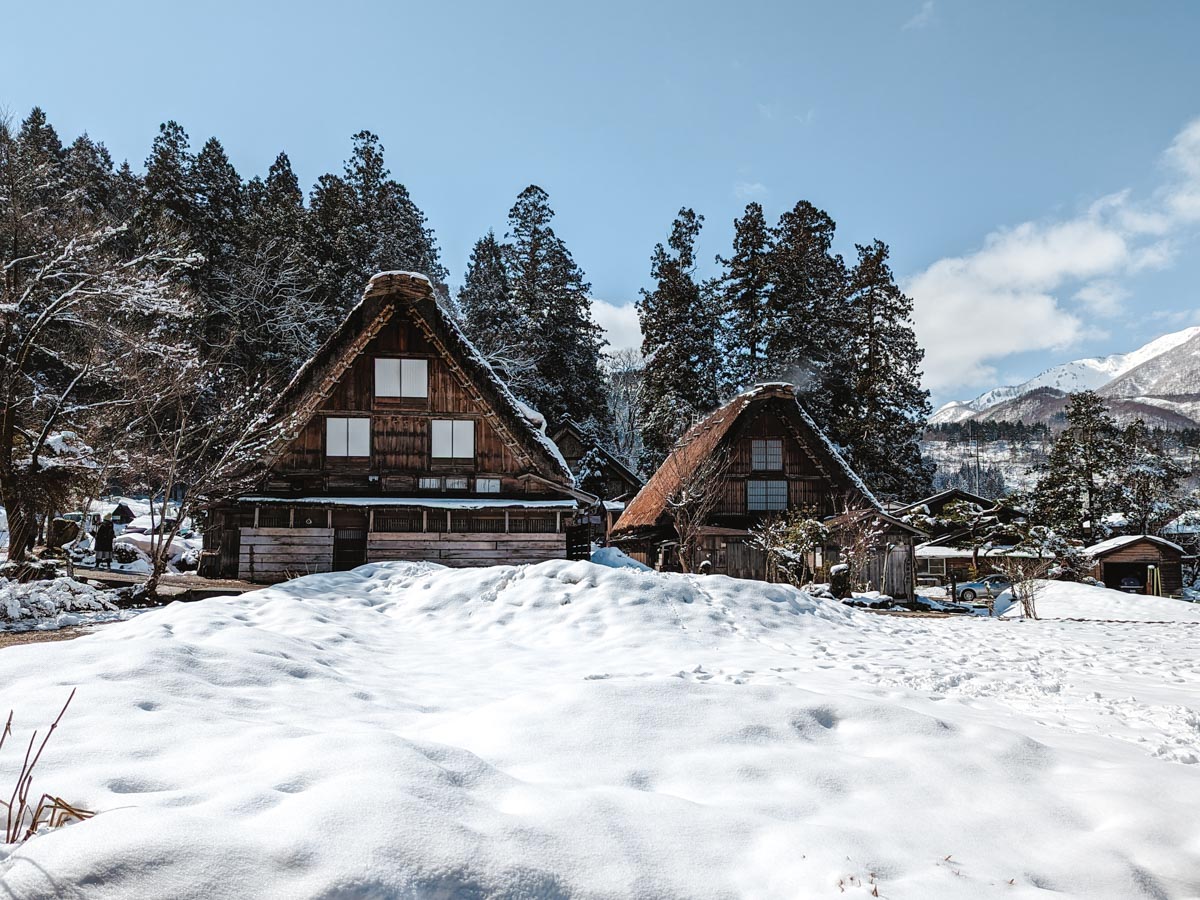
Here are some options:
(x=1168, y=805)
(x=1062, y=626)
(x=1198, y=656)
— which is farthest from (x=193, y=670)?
(x=1062, y=626)

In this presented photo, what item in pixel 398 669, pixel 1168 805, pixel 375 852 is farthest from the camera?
pixel 398 669

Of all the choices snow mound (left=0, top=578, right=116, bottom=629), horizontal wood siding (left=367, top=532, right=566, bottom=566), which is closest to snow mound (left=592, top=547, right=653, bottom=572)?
horizontal wood siding (left=367, top=532, right=566, bottom=566)

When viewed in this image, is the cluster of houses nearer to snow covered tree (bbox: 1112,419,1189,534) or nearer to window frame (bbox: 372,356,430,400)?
window frame (bbox: 372,356,430,400)

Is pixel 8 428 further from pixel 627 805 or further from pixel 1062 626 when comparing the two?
pixel 1062 626

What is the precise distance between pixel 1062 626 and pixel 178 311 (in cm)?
1799

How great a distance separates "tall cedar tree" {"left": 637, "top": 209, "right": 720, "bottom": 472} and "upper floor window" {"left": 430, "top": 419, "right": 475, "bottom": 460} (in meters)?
15.7

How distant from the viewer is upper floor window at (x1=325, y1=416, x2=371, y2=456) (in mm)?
19172

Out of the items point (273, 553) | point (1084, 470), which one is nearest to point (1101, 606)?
point (273, 553)

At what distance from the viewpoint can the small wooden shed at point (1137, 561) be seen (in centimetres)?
3039

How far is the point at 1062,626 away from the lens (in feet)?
40.6

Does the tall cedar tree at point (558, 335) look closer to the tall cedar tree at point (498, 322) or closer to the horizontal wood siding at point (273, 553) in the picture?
the tall cedar tree at point (498, 322)

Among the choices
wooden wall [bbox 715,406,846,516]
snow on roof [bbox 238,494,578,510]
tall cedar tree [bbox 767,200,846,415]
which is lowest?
snow on roof [bbox 238,494,578,510]

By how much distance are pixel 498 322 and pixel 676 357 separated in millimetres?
10876

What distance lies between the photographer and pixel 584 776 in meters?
3.49
